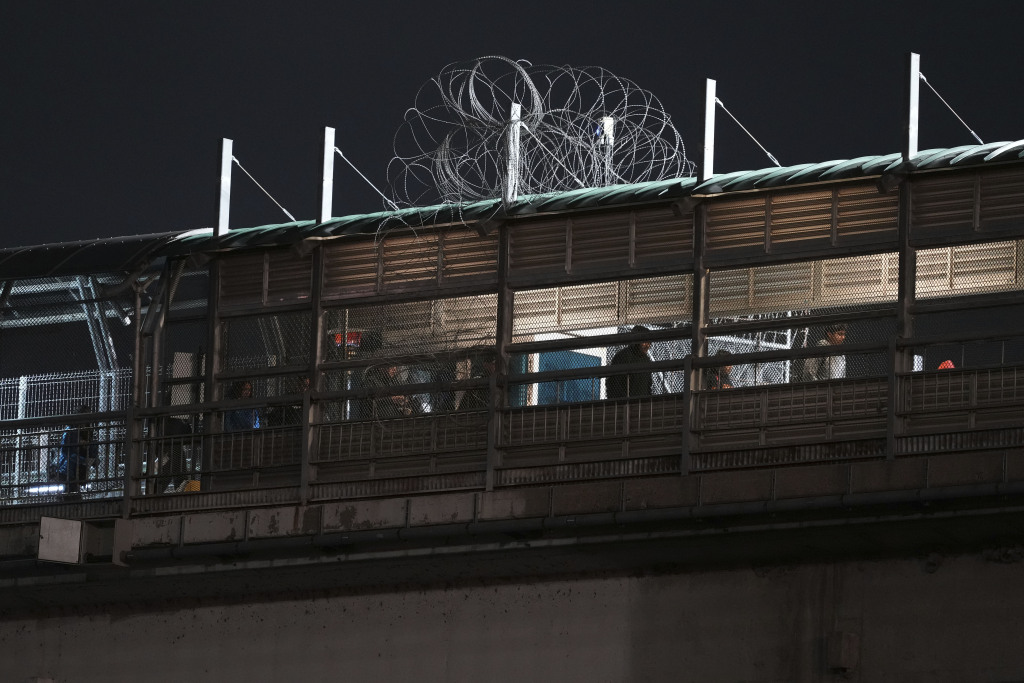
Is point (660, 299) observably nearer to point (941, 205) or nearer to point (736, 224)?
point (736, 224)

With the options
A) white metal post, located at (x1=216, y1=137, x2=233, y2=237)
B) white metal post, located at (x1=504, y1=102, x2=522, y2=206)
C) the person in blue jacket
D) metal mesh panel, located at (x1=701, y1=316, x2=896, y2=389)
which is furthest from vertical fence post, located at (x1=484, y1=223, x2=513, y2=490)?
the person in blue jacket

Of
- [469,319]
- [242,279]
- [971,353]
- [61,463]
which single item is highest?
[242,279]

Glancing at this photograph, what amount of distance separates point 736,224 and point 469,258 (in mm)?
3015

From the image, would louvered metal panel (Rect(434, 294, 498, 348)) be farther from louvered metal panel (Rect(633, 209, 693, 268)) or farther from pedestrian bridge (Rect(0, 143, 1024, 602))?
louvered metal panel (Rect(633, 209, 693, 268))

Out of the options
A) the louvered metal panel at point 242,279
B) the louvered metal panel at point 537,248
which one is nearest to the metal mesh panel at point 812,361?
the louvered metal panel at point 537,248

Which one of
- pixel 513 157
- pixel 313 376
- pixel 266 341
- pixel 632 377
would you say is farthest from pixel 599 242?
pixel 266 341

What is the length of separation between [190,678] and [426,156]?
21.1 feet

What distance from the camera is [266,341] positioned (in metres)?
21.6

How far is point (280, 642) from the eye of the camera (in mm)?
20828

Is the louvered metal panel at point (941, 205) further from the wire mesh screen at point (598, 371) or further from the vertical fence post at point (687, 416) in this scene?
the wire mesh screen at point (598, 371)

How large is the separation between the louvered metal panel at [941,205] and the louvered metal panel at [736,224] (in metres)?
1.55

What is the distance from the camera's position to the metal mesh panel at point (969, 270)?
688 inches

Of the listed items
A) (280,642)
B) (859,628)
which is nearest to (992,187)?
(859,628)

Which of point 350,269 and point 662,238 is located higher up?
point 662,238
